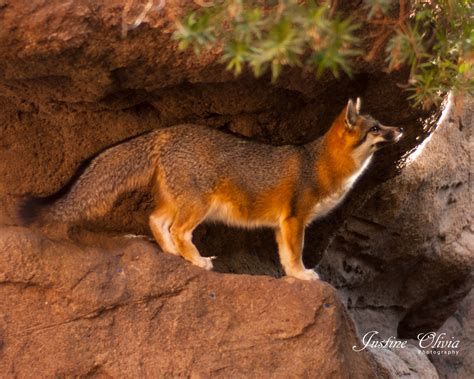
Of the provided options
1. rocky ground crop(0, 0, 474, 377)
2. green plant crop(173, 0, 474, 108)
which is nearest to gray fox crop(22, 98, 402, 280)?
rocky ground crop(0, 0, 474, 377)

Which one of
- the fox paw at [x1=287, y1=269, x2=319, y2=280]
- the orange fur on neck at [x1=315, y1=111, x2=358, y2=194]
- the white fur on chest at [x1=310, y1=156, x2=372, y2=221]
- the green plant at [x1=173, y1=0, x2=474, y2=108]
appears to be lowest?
the fox paw at [x1=287, y1=269, x2=319, y2=280]

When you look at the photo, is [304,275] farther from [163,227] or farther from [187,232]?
[163,227]

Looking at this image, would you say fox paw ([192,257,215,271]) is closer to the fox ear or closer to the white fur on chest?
the white fur on chest

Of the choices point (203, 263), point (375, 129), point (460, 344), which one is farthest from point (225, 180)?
point (460, 344)

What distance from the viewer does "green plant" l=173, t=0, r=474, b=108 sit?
396 cm

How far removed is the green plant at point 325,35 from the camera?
3.96 m

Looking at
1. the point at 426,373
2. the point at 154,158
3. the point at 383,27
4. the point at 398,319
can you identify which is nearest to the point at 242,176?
the point at 154,158

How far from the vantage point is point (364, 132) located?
6.88 m

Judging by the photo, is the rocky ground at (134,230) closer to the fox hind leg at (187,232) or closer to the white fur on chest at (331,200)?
the fox hind leg at (187,232)

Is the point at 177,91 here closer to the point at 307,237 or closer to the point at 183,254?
the point at 183,254

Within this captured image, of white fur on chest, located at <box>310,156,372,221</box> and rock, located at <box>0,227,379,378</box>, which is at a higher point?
white fur on chest, located at <box>310,156,372,221</box>

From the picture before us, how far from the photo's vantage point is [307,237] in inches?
331

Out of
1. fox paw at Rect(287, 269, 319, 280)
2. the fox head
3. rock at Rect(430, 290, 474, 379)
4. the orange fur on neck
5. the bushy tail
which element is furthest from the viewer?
rock at Rect(430, 290, 474, 379)

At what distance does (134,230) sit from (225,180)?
0.89 m
